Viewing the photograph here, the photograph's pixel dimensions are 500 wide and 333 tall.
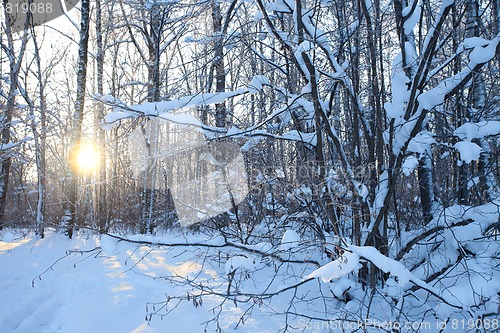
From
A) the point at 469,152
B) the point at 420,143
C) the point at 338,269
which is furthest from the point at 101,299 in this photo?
the point at 469,152

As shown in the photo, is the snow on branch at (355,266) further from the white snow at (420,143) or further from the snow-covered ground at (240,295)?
the white snow at (420,143)

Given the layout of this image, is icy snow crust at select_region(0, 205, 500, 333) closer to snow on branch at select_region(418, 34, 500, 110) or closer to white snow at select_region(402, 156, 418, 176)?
white snow at select_region(402, 156, 418, 176)

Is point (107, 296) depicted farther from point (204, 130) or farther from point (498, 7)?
point (498, 7)

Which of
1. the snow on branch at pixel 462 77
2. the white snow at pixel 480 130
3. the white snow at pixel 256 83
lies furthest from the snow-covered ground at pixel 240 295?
the white snow at pixel 256 83

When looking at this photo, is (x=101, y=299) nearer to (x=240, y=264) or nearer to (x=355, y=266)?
(x=240, y=264)

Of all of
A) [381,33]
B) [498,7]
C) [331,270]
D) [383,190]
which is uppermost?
[498,7]

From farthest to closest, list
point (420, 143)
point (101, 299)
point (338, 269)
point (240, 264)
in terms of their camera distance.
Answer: point (101, 299) → point (420, 143) → point (240, 264) → point (338, 269)

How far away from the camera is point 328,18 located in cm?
540

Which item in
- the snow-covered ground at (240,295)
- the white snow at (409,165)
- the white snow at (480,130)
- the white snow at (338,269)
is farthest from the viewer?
the white snow at (409,165)

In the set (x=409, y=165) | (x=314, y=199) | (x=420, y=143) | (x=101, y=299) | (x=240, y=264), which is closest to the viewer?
(x=240, y=264)

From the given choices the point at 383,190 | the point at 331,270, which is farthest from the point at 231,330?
the point at 383,190

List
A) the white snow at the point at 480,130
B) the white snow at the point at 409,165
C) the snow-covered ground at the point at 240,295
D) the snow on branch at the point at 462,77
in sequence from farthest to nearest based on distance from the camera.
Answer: the white snow at the point at 409,165
the white snow at the point at 480,130
the snow on branch at the point at 462,77
the snow-covered ground at the point at 240,295

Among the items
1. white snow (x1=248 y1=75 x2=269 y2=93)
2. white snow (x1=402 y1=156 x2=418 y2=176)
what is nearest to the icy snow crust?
white snow (x1=402 y1=156 x2=418 y2=176)

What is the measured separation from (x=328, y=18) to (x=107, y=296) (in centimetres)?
493
